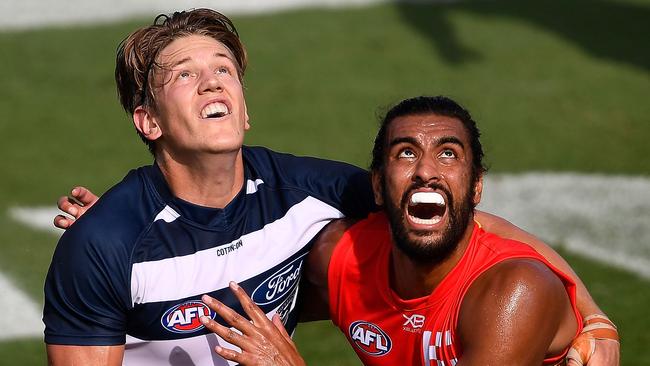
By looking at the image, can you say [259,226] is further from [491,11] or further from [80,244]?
[491,11]

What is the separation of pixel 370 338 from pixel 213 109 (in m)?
1.10

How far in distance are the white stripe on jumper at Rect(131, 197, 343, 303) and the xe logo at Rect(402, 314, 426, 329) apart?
23.4 inches

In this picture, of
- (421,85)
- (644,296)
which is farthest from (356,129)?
(644,296)

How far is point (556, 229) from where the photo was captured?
27.9ft

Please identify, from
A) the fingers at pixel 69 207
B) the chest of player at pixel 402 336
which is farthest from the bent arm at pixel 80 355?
the chest of player at pixel 402 336

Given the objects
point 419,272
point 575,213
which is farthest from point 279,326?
point 575,213

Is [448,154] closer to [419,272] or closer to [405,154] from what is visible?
[405,154]

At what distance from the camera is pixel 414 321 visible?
470 centimetres

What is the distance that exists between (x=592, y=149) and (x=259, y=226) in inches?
215

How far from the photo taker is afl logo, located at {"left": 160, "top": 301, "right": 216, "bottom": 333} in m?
4.68

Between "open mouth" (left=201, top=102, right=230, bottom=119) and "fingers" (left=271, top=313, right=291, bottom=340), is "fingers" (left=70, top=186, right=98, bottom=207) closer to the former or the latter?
"open mouth" (left=201, top=102, right=230, bottom=119)

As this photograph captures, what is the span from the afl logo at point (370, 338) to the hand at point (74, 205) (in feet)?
4.12

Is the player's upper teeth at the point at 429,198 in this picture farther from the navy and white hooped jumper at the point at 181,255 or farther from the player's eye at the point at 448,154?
the navy and white hooped jumper at the point at 181,255

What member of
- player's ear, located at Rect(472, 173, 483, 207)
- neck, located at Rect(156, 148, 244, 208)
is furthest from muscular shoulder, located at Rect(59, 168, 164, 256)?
player's ear, located at Rect(472, 173, 483, 207)
